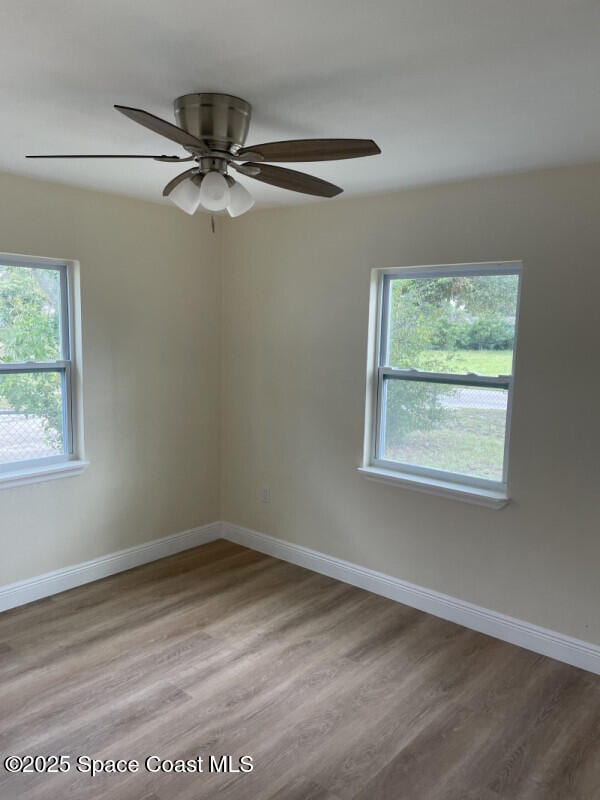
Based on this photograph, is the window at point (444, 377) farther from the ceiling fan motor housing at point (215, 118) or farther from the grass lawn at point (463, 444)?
the ceiling fan motor housing at point (215, 118)

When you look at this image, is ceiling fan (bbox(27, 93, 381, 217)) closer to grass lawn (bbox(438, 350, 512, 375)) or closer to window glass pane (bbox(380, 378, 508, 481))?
grass lawn (bbox(438, 350, 512, 375))

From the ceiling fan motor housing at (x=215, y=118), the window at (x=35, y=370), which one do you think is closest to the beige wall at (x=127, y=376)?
the window at (x=35, y=370)

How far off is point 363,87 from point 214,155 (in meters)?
0.55

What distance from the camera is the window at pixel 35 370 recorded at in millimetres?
3234

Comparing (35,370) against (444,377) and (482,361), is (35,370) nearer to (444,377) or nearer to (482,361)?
(444,377)

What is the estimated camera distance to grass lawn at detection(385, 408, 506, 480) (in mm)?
3117

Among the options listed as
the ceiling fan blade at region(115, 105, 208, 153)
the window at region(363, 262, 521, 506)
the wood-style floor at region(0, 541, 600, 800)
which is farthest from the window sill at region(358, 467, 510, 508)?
the ceiling fan blade at region(115, 105, 208, 153)

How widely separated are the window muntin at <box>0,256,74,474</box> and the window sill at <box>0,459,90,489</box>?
0.05m

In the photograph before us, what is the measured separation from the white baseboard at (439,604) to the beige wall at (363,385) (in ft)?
0.18

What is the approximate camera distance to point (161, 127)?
166cm

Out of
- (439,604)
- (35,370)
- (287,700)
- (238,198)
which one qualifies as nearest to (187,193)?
(238,198)

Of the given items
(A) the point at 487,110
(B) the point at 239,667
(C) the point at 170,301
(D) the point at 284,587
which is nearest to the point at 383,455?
(D) the point at 284,587

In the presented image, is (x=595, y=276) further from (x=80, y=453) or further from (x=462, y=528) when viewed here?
(x=80, y=453)

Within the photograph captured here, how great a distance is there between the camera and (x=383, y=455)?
360 centimetres
